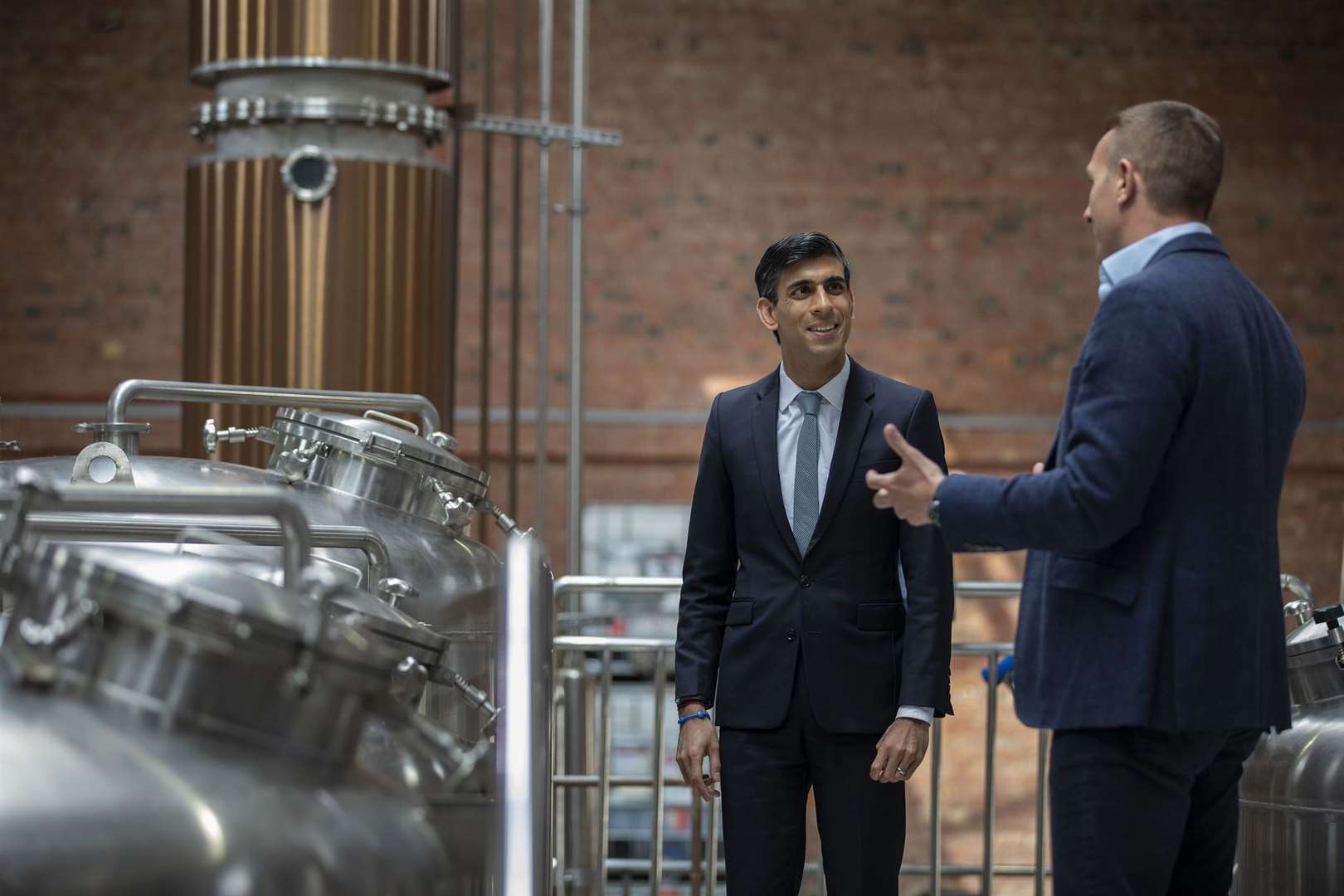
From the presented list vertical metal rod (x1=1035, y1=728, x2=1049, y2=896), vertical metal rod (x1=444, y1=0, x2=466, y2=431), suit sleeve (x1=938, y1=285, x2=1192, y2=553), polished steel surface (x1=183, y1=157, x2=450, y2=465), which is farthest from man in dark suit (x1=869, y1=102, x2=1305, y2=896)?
vertical metal rod (x1=444, y1=0, x2=466, y2=431)

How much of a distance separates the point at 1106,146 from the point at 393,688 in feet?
3.80

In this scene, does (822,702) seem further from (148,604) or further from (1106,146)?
(148,604)

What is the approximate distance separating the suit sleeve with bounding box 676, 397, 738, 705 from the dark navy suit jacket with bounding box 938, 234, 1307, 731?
27.8 inches

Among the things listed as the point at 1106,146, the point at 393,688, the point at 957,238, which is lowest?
the point at 393,688

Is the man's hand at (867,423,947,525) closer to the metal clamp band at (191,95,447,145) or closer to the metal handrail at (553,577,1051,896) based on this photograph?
the metal handrail at (553,577,1051,896)

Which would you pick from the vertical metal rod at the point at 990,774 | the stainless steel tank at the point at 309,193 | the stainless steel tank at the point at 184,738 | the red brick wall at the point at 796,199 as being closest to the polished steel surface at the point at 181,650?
the stainless steel tank at the point at 184,738

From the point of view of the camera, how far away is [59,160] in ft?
27.2

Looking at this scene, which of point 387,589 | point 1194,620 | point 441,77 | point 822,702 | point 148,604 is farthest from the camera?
point 441,77

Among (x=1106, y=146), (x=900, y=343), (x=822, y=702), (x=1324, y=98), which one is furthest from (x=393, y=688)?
(x=1324, y=98)

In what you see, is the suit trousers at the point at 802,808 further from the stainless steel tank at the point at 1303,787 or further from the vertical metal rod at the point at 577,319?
the vertical metal rod at the point at 577,319

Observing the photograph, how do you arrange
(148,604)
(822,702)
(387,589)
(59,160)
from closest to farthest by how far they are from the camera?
(148,604) < (822,702) < (387,589) < (59,160)

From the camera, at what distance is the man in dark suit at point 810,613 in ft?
8.29

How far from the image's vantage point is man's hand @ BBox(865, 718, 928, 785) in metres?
2.47

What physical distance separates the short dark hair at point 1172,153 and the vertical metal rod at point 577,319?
3864 mm
